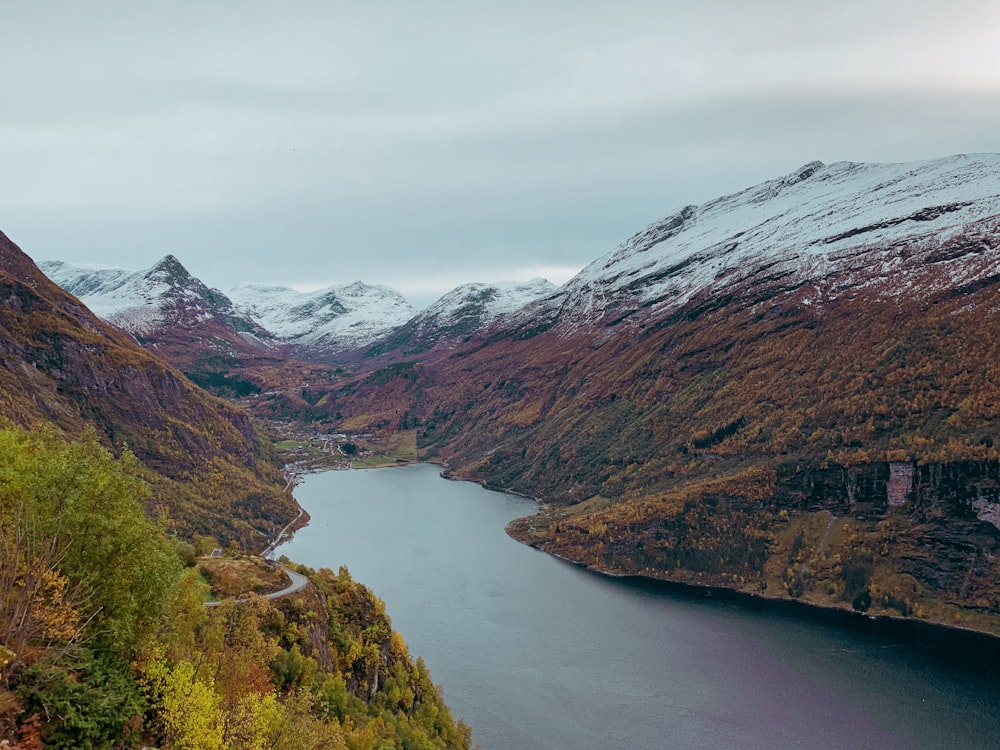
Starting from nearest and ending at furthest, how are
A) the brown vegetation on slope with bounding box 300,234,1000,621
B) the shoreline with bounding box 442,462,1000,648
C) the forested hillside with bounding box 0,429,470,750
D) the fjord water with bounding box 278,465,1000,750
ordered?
the forested hillside with bounding box 0,429,470,750 < the fjord water with bounding box 278,465,1000,750 < the shoreline with bounding box 442,462,1000,648 < the brown vegetation on slope with bounding box 300,234,1000,621

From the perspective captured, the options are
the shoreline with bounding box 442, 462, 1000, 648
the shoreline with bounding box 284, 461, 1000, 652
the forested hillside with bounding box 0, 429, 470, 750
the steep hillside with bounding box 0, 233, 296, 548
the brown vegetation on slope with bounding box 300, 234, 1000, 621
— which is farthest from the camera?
the steep hillside with bounding box 0, 233, 296, 548

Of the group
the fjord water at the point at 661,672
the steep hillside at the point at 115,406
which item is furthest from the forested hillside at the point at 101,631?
the steep hillside at the point at 115,406

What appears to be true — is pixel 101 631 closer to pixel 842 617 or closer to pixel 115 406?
pixel 842 617

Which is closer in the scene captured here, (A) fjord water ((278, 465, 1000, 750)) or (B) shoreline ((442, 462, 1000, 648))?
(A) fjord water ((278, 465, 1000, 750))

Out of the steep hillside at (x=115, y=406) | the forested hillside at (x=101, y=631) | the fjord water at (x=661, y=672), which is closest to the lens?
the forested hillside at (x=101, y=631)

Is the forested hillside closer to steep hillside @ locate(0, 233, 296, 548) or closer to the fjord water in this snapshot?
the fjord water

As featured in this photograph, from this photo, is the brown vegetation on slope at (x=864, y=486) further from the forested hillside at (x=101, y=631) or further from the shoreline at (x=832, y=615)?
the forested hillside at (x=101, y=631)

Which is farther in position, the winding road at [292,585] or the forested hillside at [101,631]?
the winding road at [292,585]

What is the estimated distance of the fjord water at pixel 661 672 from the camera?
90000 mm

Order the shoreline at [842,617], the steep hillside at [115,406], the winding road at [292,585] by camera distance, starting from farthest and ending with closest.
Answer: the steep hillside at [115,406] → the shoreline at [842,617] → the winding road at [292,585]

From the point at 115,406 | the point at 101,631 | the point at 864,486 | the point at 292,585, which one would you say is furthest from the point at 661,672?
the point at 115,406

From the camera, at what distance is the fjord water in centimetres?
9000

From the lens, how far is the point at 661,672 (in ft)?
348

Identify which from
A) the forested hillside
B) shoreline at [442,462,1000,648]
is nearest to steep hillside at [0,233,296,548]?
shoreline at [442,462,1000,648]
